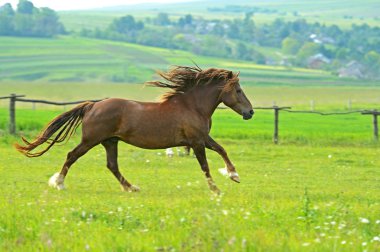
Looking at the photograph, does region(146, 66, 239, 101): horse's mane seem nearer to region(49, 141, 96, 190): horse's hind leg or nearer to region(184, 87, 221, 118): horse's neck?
region(184, 87, 221, 118): horse's neck

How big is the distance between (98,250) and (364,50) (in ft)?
477

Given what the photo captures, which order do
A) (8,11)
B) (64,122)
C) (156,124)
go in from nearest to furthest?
(156,124), (64,122), (8,11)

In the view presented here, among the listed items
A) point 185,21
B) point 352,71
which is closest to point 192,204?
point 352,71

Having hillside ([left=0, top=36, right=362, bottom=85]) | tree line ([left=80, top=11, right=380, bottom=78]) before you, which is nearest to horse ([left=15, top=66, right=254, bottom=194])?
hillside ([left=0, top=36, right=362, bottom=85])

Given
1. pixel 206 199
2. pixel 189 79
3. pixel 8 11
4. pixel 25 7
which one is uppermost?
pixel 25 7

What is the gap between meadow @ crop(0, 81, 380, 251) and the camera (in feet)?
29.3

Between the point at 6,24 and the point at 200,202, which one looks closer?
the point at 200,202

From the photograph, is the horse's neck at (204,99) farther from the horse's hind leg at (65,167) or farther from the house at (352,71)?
the house at (352,71)

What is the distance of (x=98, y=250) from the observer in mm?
8531

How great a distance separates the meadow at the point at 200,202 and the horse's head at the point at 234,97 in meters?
1.30

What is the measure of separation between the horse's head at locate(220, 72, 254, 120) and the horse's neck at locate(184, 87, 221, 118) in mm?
166

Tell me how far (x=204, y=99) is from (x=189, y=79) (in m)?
0.42

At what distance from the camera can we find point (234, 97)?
50.3 feet

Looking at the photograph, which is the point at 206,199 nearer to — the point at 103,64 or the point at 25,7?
the point at 103,64
